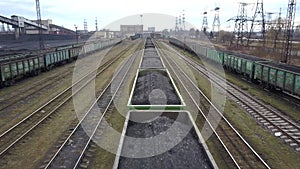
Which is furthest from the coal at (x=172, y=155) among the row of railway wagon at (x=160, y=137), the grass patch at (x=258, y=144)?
the grass patch at (x=258, y=144)

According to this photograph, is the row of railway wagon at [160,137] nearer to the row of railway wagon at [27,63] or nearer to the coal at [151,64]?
the row of railway wagon at [27,63]

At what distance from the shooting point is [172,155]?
9.70 m

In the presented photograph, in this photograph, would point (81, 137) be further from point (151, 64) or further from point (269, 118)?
point (151, 64)

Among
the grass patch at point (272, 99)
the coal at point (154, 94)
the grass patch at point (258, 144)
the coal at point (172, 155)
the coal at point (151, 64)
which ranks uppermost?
the coal at point (151, 64)

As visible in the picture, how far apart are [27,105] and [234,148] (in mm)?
13181

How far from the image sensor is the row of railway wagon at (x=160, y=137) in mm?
9242

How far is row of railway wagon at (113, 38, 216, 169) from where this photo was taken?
9.24 m

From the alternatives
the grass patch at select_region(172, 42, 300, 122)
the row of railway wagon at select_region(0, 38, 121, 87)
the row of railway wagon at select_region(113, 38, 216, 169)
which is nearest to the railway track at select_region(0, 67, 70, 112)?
the row of railway wagon at select_region(0, 38, 121, 87)

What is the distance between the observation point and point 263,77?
2122 cm

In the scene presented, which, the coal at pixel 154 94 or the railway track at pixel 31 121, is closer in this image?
the railway track at pixel 31 121

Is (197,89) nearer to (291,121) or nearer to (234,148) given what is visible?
(291,121)

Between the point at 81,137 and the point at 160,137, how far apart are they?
366 cm

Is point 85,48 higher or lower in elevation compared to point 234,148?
higher

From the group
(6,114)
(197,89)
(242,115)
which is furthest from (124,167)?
(197,89)
